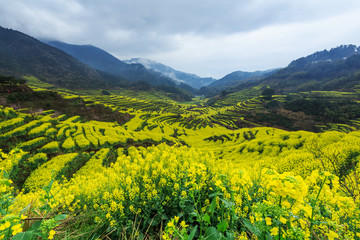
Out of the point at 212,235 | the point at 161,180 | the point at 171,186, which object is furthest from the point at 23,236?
the point at 171,186

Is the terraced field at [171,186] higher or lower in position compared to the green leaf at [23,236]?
lower

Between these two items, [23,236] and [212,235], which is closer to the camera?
[23,236]

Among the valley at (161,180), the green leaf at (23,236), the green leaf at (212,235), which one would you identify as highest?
the green leaf at (23,236)

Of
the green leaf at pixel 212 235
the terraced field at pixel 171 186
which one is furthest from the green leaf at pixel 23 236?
the green leaf at pixel 212 235

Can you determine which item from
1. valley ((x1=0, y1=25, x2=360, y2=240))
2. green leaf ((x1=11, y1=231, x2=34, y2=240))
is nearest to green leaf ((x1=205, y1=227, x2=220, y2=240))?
valley ((x1=0, y1=25, x2=360, y2=240))

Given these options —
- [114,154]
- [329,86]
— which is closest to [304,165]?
[114,154]

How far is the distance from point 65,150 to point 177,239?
67.9 ft

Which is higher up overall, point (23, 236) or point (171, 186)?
point (23, 236)

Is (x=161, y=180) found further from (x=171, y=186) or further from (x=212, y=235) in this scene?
(x=212, y=235)

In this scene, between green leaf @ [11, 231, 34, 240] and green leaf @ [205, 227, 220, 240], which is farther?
green leaf @ [205, 227, 220, 240]

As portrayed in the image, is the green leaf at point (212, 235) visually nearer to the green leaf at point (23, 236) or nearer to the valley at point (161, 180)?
the valley at point (161, 180)

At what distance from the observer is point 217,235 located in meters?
1.72

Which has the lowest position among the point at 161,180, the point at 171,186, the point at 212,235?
the point at 171,186

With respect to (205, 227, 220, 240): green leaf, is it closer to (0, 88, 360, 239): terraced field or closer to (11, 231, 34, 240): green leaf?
(0, 88, 360, 239): terraced field
